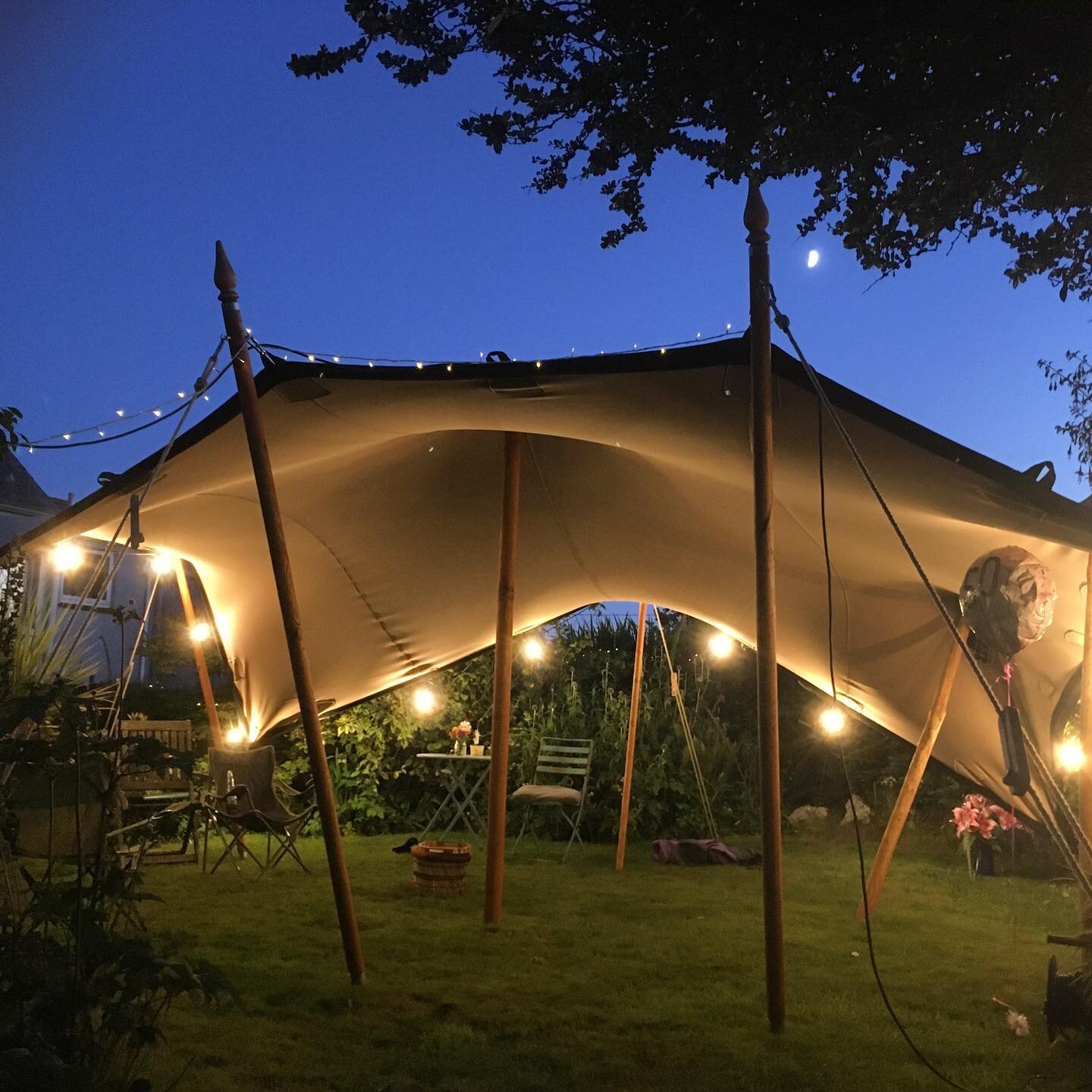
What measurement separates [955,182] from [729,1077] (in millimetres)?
3809

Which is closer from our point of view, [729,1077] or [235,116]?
[729,1077]

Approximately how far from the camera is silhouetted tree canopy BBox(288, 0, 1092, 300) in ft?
13.4

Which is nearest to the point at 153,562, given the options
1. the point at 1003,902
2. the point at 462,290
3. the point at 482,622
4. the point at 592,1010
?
the point at 482,622

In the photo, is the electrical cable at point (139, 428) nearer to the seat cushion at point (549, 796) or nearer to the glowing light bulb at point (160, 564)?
the glowing light bulb at point (160, 564)

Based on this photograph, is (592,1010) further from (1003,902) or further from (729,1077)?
(1003,902)

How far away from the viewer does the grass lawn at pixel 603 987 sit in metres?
2.69

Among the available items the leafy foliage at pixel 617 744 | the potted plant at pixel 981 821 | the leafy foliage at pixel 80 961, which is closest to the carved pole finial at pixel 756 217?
the leafy foliage at pixel 80 961

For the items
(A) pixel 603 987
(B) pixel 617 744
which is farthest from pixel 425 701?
(A) pixel 603 987

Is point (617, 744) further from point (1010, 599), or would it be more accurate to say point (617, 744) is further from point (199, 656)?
point (1010, 599)

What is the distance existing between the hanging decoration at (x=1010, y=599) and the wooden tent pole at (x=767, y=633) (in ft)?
3.10

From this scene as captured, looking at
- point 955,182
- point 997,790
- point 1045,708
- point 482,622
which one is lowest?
point 997,790

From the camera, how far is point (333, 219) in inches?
3548

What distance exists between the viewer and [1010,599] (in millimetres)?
3418

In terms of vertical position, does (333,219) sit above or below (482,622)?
above
